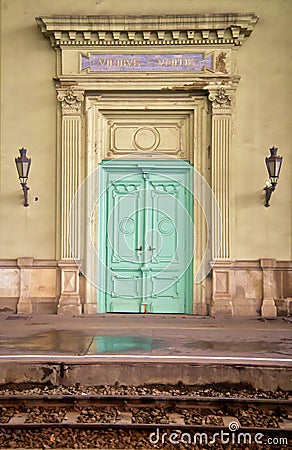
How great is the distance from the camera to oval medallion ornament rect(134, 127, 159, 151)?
10852 mm

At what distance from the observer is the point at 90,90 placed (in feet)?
35.0

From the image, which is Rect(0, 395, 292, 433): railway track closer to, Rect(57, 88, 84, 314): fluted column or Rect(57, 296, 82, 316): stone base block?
Rect(57, 296, 82, 316): stone base block

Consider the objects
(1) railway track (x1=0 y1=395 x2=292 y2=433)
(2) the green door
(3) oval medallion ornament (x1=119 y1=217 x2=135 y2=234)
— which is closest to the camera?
(1) railway track (x1=0 y1=395 x2=292 y2=433)

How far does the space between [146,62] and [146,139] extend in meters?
1.35

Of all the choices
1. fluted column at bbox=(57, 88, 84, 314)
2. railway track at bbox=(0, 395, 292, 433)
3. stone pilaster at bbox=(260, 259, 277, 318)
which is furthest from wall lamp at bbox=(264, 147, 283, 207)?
railway track at bbox=(0, 395, 292, 433)

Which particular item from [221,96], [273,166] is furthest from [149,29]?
[273,166]

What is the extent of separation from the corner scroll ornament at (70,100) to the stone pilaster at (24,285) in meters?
2.72

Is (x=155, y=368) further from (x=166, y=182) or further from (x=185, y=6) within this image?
Result: (x=185, y=6)

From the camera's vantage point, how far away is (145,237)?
10.8 metres

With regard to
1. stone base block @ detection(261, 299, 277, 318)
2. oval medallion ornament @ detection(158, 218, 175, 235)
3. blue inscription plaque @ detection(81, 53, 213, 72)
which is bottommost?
stone base block @ detection(261, 299, 277, 318)

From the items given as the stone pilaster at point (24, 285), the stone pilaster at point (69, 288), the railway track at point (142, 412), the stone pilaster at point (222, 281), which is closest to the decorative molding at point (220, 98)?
the stone pilaster at point (222, 281)

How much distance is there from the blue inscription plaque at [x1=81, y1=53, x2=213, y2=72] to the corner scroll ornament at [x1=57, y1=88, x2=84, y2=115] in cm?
48

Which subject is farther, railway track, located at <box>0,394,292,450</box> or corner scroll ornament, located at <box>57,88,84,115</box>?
corner scroll ornament, located at <box>57,88,84,115</box>

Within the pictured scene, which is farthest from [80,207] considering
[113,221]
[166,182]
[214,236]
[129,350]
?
[129,350]
